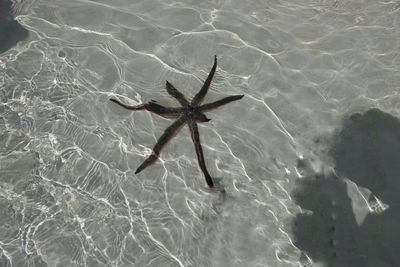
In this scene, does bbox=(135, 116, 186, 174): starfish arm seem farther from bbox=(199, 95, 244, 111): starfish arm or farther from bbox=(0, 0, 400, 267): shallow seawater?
bbox=(199, 95, 244, 111): starfish arm

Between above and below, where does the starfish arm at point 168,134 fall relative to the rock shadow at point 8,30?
below

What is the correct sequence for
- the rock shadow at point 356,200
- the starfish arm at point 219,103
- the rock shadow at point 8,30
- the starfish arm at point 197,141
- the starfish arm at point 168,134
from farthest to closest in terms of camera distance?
the rock shadow at point 8,30, the starfish arm at point 219,103, the starfish arm at point 168,134, the starfish arm at point 197,141, the rock shadow at point 356,200

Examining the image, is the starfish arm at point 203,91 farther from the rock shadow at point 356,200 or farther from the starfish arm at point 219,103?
the rock shadow at point 356,200

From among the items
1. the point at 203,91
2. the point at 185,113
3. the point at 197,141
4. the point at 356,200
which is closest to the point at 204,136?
the point at 197,141

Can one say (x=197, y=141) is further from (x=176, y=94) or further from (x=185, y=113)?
(x=176, y=94)

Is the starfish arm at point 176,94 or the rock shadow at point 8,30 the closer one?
the starfish arm at point 176,94

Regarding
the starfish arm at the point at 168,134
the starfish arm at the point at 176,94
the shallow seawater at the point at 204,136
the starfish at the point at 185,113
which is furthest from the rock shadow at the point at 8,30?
the starfish arm at the point at 168,134

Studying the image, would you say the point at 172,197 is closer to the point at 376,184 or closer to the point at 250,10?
the point at 376,184
